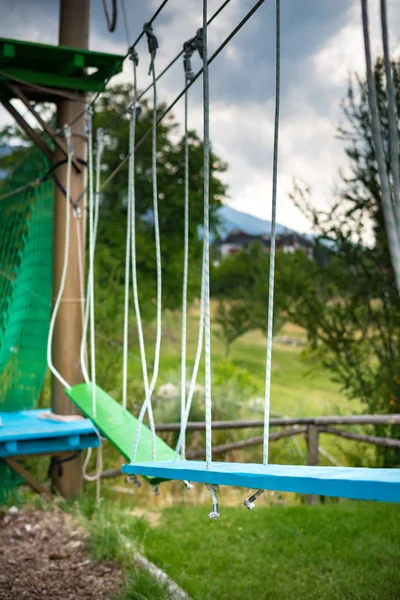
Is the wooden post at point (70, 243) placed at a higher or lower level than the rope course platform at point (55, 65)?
lower

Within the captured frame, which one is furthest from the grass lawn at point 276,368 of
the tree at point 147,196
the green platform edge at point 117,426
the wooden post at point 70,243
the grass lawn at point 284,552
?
the green platform edge at point 117,426

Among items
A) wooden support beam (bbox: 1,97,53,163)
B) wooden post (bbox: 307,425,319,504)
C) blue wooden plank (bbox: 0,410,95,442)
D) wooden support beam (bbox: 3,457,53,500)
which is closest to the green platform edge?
blue wooden plank (bbox: 0,410,95,442)

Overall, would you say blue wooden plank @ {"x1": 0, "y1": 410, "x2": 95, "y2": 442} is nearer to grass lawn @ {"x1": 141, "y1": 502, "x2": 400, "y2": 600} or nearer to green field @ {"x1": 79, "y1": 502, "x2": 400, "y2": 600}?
green field @ {"x1": 79, "y1": 502, "x2": 400, "y2": 600}

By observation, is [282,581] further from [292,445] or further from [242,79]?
[242,79]

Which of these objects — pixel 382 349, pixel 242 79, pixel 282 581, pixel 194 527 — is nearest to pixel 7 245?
pixel 194 527

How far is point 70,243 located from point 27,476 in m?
1.06

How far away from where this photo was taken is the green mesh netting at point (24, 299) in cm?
297

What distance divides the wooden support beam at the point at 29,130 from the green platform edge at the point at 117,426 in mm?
1126

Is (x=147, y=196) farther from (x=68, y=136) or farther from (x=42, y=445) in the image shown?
(x=42, y=445)

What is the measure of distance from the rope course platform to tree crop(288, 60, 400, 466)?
2.53 metres

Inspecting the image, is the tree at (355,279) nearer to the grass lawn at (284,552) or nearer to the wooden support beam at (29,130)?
the grass lawn at (284,552)

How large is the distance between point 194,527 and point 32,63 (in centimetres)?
219

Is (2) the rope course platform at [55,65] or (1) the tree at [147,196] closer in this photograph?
(2) the rope course platform at [55,65]

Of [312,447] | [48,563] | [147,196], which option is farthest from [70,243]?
[147,196]
